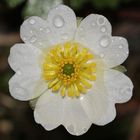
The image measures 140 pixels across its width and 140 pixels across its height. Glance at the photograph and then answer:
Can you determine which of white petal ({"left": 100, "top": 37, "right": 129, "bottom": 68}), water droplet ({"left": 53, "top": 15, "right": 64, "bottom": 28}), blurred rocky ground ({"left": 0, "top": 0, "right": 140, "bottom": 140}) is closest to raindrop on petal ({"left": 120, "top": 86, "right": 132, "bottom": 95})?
white petal ({"left": 100, "top": 37, "right": 129, "bottom": 68})

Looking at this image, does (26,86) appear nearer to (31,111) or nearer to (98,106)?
(98,106)

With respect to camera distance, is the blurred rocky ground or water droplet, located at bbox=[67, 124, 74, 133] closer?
water droplet, located at bbox=[67, 124, 74, 133]

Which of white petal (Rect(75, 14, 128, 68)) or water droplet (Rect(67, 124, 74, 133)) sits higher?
white petal (Rect(75, 14, 128, 68))

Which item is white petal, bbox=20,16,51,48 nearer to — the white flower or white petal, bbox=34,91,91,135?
the white flower

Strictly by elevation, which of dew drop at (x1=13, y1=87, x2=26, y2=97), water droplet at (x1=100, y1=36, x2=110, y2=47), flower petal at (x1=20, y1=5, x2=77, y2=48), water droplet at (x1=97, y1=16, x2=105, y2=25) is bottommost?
dew drop at (x1=13, y1=87, x2=26, y2=97)

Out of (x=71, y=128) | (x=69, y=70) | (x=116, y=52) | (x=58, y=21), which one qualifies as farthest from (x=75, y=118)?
(x=58, y=21)

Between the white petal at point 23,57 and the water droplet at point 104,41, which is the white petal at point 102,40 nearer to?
the water droplet at point 104,41

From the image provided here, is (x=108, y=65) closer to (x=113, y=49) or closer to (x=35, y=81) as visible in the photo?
(x=113, y=49)
